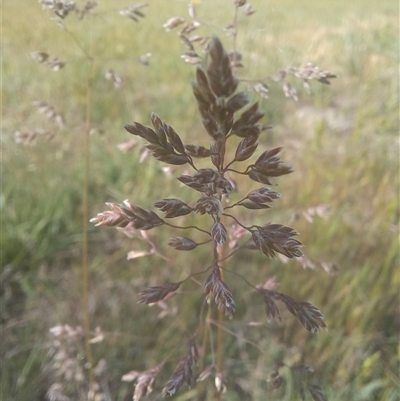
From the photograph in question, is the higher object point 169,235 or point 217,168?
point 217,168

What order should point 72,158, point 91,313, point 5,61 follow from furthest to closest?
point 5,61 < point 72,158 < point 91,313

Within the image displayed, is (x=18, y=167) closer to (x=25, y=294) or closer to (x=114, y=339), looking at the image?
(x=25, y=294)

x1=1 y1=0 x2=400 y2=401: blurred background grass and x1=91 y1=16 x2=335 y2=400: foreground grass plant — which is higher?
x1=91 y1=16 x2=335 y2=400: foreground grass plant

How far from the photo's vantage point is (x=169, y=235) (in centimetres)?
181

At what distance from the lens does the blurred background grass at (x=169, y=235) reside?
4.46 feet

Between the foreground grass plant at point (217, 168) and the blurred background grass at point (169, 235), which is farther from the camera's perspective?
the blurred background grass at point (169, 235)

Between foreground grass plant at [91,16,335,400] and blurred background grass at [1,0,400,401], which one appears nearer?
foreground grass plant at [91,16,335,400]

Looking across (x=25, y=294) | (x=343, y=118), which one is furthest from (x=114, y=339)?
(x=343, y=118)

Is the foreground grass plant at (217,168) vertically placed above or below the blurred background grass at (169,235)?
above

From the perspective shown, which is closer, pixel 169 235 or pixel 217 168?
pixel 217 168

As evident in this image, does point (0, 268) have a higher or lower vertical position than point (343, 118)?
higher

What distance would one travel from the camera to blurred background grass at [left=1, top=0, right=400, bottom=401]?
1.36 m

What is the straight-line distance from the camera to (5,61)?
2.74 metres

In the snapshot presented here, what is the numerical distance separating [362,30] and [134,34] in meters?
2.61
